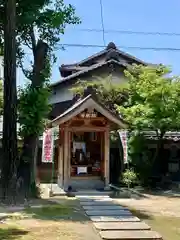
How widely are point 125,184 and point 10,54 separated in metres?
9.14

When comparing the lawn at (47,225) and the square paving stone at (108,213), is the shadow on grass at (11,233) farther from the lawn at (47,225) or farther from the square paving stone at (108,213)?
the square paving stone at (108,213)

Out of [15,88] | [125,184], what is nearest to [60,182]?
[125,184]

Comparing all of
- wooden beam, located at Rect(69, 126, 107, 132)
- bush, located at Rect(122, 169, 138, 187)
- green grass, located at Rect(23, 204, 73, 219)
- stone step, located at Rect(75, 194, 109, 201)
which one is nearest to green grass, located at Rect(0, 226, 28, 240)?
green grass, located at Rect(23, 204, 73, 219)

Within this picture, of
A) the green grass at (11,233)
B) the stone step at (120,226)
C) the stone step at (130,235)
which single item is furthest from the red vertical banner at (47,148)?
the stone step at (130,235)

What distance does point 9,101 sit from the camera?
14109 millimetres

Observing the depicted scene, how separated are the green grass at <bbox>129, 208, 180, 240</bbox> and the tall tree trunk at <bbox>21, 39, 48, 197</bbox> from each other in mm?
4377

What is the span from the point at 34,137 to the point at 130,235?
7.22m

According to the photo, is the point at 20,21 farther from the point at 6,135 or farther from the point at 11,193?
the point at 11,193

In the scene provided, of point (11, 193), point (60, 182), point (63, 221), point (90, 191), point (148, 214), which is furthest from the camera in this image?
point (60, 182)

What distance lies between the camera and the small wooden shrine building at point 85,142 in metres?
17.6

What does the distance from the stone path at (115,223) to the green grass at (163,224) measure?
0.87 ft

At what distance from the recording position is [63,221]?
11.0 meters

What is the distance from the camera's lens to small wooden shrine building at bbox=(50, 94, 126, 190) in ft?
57.7

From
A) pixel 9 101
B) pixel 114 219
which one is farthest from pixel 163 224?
pixel 9 101
